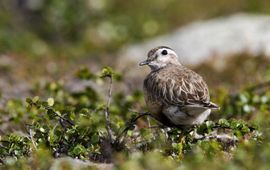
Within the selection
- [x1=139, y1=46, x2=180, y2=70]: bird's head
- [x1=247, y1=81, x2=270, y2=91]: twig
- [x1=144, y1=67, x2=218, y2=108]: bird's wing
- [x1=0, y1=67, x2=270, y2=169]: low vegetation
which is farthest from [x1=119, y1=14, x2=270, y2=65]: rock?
[x1=144, y1=67, x2=218, y2=108]: bird's wing

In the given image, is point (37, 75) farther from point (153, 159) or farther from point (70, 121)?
point (153, 159)

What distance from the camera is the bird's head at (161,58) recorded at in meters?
9.95

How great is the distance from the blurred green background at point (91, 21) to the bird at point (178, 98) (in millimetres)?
9614

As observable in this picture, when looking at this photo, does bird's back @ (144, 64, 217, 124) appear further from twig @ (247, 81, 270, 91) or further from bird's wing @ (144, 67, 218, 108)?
twig @ (247, 81, 270, 91)

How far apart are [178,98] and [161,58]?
69.6 inches

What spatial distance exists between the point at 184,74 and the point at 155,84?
396 mm

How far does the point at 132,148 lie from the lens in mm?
8305

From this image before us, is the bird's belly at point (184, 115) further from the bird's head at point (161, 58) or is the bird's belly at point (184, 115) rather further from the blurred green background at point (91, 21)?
the blurred green background at point (91, 21)

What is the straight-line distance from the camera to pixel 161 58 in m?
10.0

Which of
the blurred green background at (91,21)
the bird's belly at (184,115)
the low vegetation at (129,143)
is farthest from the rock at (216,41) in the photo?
the bird's belly at (184,115)

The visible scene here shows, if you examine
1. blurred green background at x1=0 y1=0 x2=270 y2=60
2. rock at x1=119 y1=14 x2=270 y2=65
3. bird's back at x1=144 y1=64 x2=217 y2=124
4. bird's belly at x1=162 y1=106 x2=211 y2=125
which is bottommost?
bird's belly at x1=162 y1=106 x2=211 y2=125

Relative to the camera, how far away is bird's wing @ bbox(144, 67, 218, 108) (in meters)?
8.29

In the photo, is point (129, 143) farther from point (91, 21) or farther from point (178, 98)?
point (91, 21)

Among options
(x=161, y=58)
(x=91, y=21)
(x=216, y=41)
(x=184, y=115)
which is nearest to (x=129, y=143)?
(x=184, y=115)
